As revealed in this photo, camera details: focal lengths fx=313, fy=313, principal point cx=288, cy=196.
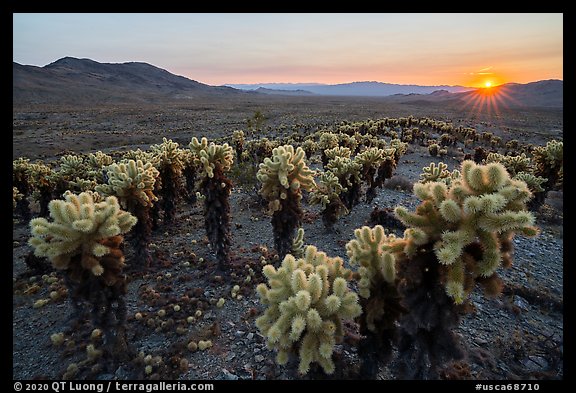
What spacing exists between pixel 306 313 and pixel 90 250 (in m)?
4.78

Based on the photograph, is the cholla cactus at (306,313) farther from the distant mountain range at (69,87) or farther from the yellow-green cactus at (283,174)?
the distant mountain range at (69,87)

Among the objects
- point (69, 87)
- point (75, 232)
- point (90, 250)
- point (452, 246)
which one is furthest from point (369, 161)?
point (69, 87)

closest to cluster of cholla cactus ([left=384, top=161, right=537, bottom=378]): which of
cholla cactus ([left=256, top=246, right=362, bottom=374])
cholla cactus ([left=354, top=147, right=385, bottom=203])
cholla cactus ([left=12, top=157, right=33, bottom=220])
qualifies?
cholla cactus ([left=256, top=246, right=362, bottom=374])

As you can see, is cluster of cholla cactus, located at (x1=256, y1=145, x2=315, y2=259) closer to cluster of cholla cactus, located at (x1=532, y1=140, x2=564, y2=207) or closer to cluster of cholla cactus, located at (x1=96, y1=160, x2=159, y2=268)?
cluster of cholla cactus, located at (x1=96, y1=160, x2=159, y2=268)

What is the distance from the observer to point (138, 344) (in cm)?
849

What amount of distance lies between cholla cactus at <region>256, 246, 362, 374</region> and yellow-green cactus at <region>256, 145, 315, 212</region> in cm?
447

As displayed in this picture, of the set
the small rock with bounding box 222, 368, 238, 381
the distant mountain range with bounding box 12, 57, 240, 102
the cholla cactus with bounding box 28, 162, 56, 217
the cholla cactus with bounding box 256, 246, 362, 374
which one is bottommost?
the small rock with bounding box 222, 368, 238, 381

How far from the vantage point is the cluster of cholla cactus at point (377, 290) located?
19.3 feet

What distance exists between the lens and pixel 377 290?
6062 millimetres

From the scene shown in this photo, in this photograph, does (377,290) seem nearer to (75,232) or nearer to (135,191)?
(75,232)

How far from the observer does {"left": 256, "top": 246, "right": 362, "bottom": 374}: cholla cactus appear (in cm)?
540
